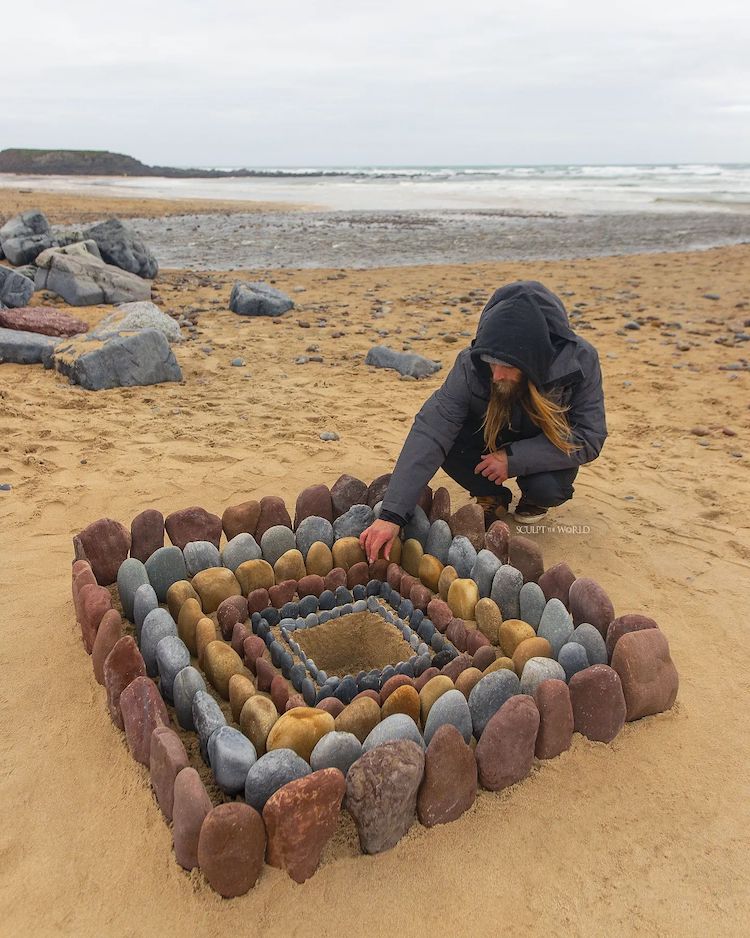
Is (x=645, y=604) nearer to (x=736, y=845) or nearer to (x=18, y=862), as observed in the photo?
(x=736, y=845)

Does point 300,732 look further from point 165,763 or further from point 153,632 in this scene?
point 153,632

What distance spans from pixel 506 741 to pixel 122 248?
374 inches

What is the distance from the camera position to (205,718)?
209 centimetres

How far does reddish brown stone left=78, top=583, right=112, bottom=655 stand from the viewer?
2.49 meters

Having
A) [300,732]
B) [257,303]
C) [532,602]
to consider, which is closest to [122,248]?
[257,303]

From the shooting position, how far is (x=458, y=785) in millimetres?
1983

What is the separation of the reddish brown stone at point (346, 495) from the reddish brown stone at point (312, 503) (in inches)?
2.3

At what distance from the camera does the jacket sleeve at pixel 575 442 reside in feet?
11.0

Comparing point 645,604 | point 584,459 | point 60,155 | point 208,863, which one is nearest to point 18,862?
point 208,863

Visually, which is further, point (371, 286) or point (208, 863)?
point (371, 286)

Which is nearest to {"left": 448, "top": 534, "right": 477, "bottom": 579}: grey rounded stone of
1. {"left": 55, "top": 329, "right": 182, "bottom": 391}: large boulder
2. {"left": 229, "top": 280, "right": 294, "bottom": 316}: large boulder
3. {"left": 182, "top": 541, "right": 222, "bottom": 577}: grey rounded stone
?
{"left": 182, "top": 541, "right": 222, "bottom": 577}: grey rounded stone

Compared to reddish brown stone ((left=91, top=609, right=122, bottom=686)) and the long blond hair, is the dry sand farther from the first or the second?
the long blond hair

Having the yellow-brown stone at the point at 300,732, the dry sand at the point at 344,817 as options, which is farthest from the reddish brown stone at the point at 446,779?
the yellow-brown stone at the point at 300,732

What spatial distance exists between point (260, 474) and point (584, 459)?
1.84 m
